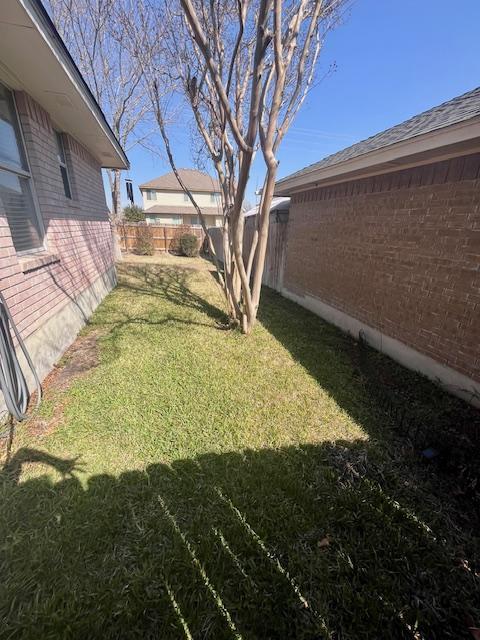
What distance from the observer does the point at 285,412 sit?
9.87 ft

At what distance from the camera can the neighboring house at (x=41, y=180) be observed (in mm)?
2635

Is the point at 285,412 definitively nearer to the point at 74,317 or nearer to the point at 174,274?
the point at 74,317

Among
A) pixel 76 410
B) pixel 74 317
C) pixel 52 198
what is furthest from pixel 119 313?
pixel 76 410

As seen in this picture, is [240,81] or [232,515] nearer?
[232,515]

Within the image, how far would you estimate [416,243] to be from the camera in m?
3.83

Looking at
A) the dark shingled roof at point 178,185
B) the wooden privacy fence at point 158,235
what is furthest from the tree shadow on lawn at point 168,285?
the dark shingled roof at point 178,185

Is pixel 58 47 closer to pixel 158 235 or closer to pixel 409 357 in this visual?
pixel 409 357

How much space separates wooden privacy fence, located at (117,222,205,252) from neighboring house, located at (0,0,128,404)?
36.7 feet

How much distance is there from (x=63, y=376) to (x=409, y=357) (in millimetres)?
4723

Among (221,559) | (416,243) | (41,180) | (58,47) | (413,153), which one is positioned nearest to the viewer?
(221,559)

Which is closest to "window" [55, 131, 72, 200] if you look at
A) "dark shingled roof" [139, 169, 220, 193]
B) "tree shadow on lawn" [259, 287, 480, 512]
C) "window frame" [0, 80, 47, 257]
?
"window frame" [0, 80, 47, 257]

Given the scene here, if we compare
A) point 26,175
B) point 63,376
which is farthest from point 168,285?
point 63,376

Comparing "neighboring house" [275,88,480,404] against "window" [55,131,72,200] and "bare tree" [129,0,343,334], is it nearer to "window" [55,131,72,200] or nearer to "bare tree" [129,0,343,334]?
"bare tree" [129,0,343,334]

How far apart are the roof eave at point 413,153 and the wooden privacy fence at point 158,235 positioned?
12277 millimetres
